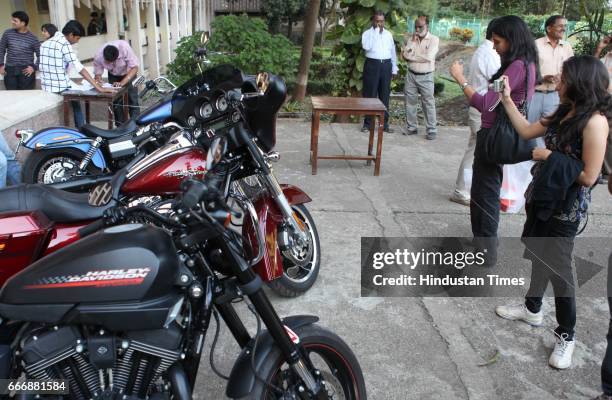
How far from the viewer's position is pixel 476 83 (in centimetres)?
533

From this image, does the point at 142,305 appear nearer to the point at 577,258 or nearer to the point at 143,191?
the point at 143,191

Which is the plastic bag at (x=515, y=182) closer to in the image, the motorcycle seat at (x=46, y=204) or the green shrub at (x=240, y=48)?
the motorcycle seat at (x=46, y=204)

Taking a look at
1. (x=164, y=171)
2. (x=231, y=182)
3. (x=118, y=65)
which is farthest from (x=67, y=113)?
(x=231, y=182)

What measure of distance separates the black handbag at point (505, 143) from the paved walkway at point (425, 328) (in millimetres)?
995

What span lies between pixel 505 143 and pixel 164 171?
7.48 ft

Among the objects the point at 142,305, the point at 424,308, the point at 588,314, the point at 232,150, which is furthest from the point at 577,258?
the point at 142,305

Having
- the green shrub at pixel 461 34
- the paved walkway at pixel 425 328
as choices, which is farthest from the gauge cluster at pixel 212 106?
the green shrub at pixel 461 34

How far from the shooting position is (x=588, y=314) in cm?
359

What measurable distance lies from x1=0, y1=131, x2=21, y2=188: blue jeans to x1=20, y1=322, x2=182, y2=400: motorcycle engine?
114 inches

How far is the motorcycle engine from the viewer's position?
5.57 feet

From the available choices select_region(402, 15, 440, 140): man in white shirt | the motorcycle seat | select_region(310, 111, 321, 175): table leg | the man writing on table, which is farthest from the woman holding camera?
the man writing on table

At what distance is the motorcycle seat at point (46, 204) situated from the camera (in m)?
2.43

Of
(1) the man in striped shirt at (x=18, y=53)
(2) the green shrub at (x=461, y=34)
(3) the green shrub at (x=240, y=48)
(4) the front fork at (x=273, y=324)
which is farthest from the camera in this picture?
(2) the green shrub at (x=461, y=34)

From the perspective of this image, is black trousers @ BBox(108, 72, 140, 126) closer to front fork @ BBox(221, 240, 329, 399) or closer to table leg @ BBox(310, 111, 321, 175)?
table leg @ BBox(310, 111, 321, 175)
